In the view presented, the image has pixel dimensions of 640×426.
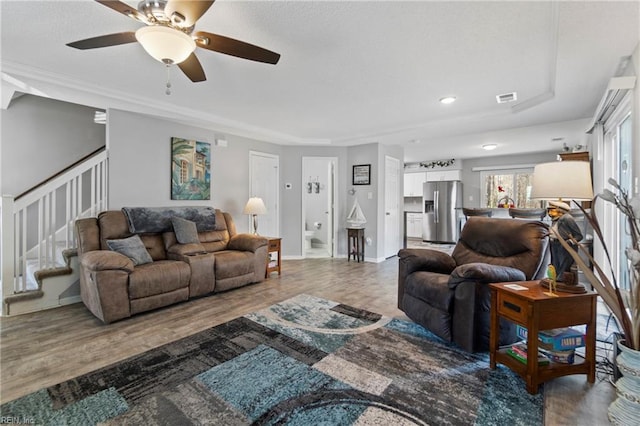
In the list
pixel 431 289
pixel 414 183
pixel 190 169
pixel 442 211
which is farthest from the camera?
pixel 414 183

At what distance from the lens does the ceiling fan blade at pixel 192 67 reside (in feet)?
7.06

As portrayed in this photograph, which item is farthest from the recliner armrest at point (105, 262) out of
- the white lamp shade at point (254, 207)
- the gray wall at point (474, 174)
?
the gray wall at point (474, 174)

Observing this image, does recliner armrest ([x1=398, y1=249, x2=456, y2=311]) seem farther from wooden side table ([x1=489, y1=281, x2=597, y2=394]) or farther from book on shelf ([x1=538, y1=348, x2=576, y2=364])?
book on shelf ([x1=538, y1=348, x2=576, y2=364])

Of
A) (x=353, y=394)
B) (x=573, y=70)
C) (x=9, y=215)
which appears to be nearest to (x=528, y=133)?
(x=573, y=70)

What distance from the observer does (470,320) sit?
7.09 feet

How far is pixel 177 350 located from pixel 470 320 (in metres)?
2.17

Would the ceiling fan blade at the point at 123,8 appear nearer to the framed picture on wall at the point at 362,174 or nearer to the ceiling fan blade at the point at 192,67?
the ceiling fan blade at the point at 192,67

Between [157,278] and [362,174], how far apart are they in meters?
3.99

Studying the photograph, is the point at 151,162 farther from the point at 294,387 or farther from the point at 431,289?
the point at 431,289

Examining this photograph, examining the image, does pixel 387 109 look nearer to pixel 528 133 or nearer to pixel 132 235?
pixel 528 133

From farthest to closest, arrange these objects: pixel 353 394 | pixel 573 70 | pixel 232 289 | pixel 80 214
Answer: pixel 232 289 → pixel 80 214 → pixel 573 70 → pixel 353 394

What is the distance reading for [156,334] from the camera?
2.53 metres

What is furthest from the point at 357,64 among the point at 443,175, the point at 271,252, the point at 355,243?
the point at 443,175

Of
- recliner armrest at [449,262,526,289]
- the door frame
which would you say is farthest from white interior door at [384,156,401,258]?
recliner armrest at [449,262,526,289]
